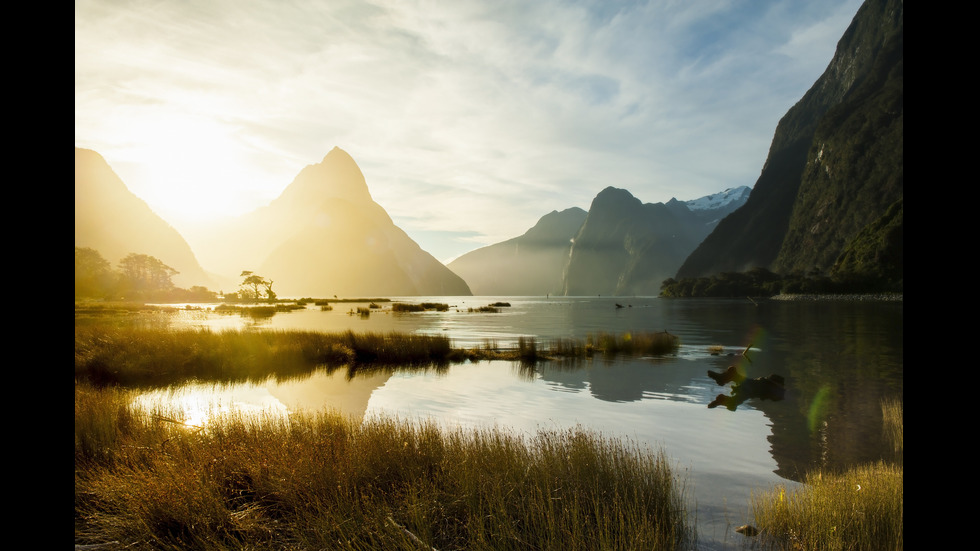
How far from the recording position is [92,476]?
8211mm

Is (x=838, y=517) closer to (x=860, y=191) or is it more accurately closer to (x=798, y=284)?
(x=798, y=284)

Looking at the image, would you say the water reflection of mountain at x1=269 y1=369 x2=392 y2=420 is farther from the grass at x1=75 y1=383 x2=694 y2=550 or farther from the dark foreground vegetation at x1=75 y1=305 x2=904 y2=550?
the grass at x1=75 y1=383 x2=694 y2=550

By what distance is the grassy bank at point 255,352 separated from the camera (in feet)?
73.4

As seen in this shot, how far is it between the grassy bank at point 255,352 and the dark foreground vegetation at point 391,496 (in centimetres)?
1296

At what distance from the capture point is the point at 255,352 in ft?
89.4

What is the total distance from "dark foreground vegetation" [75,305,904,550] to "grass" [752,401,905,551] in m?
0.03

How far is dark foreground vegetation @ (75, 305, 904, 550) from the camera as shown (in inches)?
254

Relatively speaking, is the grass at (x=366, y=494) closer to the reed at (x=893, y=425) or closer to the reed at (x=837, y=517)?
the reed at (x=837, y=517)

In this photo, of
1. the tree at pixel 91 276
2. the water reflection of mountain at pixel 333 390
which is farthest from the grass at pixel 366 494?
the tree at pixel 91 276

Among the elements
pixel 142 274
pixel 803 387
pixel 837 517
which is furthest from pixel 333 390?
pixel 142 274

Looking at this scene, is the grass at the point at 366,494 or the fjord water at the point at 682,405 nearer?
the grass at the point at 366,494

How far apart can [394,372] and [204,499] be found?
1938cm
